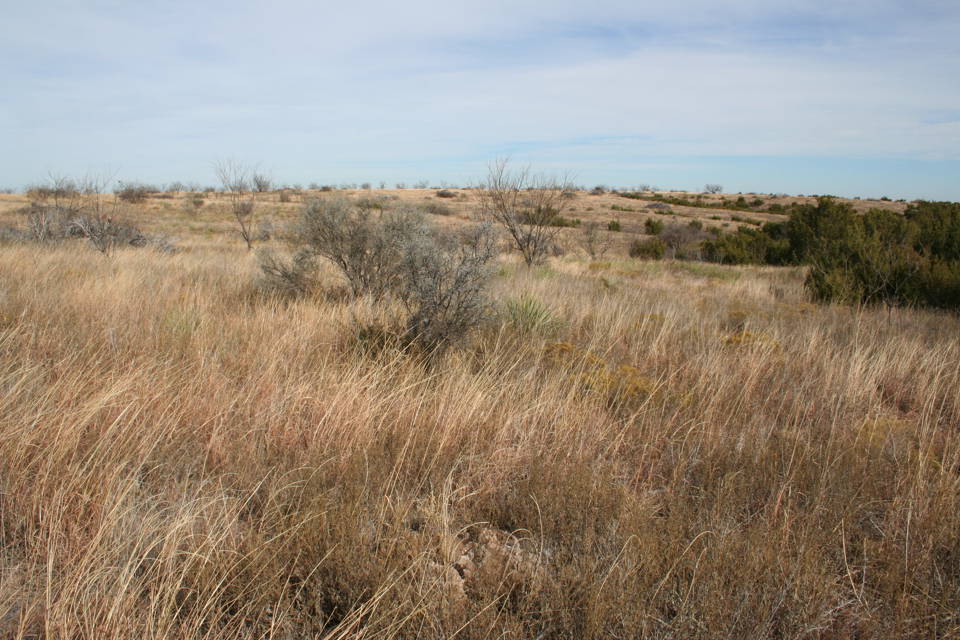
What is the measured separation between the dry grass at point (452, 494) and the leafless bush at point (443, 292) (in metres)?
0.30

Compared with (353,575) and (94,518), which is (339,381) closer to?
(94,518)

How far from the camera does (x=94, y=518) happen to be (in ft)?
6.74

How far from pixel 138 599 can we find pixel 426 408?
175cm

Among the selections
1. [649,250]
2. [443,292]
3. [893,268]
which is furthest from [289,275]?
[649,250]

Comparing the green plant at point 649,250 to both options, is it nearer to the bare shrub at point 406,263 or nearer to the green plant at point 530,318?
the bare shrub at point 406,263

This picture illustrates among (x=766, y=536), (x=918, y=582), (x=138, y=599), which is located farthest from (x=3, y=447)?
(x=918, y=582)

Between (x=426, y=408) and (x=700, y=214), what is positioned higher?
(x=700, y=214)

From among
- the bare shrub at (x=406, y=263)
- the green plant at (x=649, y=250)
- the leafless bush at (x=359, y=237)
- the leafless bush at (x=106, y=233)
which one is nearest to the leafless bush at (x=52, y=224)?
the leafless bush at (x=106, y=233)

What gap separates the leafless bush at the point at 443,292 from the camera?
4.61 metres

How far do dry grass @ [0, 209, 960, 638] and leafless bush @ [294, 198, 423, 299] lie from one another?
7.76 feet

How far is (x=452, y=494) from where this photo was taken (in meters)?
2.27

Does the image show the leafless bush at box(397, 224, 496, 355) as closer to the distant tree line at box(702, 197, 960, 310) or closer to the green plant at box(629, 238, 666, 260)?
the distant tree line at box(702, 197, 960, 310)

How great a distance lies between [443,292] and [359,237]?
289 cm

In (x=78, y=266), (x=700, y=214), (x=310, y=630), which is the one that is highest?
(x=700, y=214)
